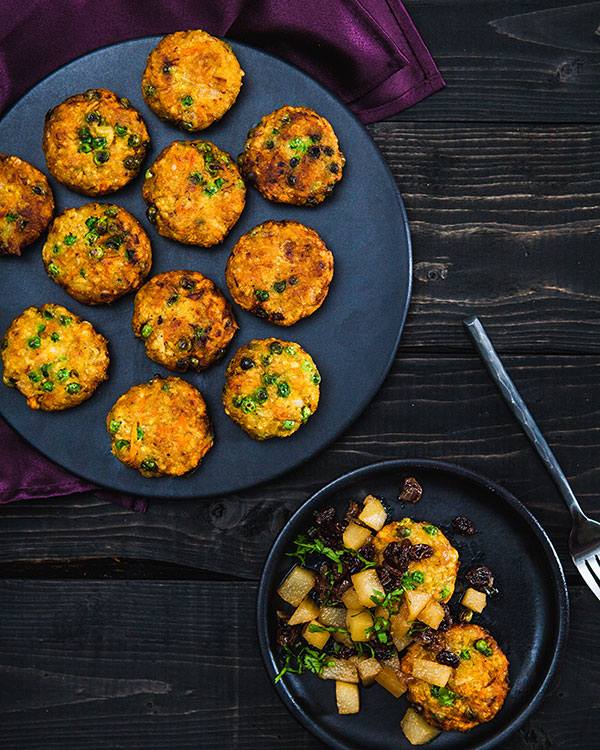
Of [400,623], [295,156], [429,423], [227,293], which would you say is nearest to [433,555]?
[400,623]

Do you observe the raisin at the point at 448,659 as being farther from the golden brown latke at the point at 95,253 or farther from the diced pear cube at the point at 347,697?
the golden brown latke at the point at 95,253

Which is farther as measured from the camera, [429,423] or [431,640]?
[429,423]

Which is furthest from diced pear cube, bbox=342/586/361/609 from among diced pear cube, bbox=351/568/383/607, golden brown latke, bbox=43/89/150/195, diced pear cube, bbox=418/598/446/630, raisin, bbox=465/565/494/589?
golden brown latke, bbox=43/89/150/195

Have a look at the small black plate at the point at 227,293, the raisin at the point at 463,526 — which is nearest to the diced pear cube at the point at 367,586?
the raisin at the point at 463,526

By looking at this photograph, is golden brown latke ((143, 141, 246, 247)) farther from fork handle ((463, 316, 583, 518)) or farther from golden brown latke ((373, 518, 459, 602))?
golden brown latke ((373, 518, 459, 602))

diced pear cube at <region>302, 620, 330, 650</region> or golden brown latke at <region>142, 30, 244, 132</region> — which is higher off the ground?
golden brown latke at <region>142, 30, 244, 132</region>

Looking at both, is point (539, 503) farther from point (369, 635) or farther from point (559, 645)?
point (369, 635)

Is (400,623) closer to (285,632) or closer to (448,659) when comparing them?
(448,659)
